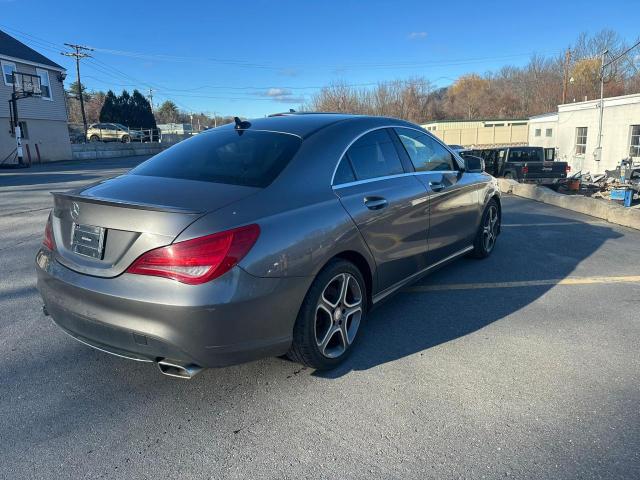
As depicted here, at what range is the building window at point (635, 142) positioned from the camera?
2388 cm

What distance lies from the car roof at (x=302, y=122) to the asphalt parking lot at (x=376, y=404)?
164cm

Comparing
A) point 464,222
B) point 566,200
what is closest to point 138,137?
point 566,200

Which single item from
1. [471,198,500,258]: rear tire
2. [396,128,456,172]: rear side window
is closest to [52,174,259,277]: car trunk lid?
[396,128,456,172]: rear side window

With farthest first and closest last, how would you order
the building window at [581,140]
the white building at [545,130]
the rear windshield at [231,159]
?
the white building at [545,130] → the building window at [581,140] → the rear windshield at [231,159]

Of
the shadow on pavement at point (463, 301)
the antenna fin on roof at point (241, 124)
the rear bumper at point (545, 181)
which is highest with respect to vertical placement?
the antenna fin on roof at point (241, 124)

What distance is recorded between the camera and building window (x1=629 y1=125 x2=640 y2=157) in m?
23.9

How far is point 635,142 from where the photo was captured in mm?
24016

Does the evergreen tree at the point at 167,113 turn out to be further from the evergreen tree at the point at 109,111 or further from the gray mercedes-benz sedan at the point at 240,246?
the gray mercedes-benz sedan at the point at 240,246

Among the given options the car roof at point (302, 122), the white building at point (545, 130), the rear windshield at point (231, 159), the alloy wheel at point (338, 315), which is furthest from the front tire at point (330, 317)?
the white building at point (545, 130)

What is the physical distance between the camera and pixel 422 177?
4.12 meters

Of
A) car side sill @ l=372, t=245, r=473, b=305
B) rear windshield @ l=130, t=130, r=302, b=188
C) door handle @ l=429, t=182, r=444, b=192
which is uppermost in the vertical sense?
rear windshield @ l=130, t=130, r=302, b=188

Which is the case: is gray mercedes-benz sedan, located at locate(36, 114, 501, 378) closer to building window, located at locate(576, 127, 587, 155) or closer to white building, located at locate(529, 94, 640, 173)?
white building, located at locate(529, 94, 640, 173)

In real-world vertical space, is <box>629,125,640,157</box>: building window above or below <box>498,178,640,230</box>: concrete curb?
above

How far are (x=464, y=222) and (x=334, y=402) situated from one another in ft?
9.16
